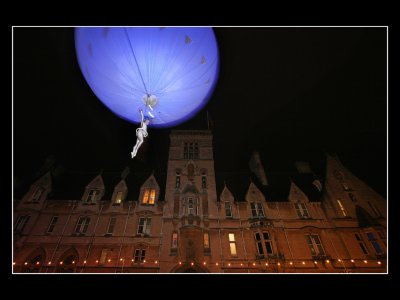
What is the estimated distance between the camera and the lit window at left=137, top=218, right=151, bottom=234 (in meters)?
15.8

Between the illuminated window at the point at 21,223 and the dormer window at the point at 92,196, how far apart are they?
13.2ft

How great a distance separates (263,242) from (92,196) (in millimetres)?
13922

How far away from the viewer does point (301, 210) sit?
17172 mm

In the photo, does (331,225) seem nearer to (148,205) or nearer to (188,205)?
(188,205)

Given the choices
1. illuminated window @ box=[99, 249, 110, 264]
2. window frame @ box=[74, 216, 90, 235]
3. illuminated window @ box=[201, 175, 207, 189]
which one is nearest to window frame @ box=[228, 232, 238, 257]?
illuminated window @ box=[201, 175, 207, 189]

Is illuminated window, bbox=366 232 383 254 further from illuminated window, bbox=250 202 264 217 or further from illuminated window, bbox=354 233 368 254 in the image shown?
illuminated window, bbox=250 202 264 217

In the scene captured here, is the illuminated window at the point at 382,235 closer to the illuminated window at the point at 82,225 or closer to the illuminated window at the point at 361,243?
the illuminated window at the point at 361,243

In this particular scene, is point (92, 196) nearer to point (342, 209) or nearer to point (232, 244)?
point (232, 244)

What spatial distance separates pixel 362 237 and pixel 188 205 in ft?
42.2

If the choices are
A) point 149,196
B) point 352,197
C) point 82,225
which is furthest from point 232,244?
point 82,225

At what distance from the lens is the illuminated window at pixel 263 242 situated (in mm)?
14914

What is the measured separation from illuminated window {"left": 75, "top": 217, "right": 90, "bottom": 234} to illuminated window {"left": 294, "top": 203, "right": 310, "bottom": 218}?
1654 centimetres

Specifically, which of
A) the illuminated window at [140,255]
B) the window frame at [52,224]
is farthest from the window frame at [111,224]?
the window frame at [52,224]

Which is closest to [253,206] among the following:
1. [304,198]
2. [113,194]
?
[304,198]
